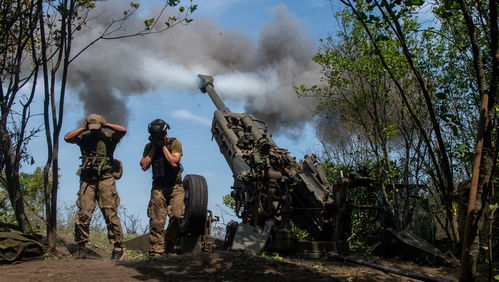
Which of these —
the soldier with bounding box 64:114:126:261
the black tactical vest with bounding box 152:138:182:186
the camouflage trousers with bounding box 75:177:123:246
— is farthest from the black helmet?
the camouflage trousers with bounding box 75:177:123:246

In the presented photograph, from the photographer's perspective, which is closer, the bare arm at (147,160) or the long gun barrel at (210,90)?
the bare arm at (147,160)

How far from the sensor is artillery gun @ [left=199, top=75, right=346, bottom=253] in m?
7.49

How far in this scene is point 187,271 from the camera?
16.9 ft

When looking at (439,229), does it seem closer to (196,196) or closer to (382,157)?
(382,157)

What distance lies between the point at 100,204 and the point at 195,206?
130cm

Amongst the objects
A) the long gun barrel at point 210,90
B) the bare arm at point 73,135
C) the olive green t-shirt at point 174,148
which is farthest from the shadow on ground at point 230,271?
the long gun barrel at point 210,90

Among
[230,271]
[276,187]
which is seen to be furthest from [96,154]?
[230,271]

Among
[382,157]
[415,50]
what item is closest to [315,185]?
[382,157]

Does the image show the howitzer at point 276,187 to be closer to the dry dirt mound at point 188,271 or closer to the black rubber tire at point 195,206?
the black rubber tire at point 195,206

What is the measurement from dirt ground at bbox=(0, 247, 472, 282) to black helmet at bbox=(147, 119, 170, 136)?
190 centimetres

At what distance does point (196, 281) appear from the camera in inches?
188

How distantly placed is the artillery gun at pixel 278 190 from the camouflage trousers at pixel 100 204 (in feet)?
6.31

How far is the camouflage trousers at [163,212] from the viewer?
7094 mm

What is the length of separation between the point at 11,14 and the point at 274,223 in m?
5.03
